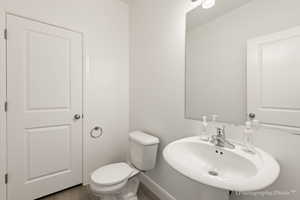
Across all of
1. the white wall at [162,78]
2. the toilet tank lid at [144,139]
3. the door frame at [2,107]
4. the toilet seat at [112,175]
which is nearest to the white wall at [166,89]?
the white wall at [162,78]

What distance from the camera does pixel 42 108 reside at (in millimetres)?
1619

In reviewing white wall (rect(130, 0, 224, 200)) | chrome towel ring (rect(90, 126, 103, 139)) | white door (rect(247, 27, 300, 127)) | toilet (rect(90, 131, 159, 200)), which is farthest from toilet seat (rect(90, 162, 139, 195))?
white door (rect(247, 27, 300, 127))

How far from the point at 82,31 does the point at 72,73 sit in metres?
0.54

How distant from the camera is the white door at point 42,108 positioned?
1472 mm

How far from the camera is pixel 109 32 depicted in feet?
6.73

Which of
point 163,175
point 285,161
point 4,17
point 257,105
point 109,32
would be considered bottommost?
point 163,175

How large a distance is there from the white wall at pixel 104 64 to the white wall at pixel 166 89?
186 millimetres

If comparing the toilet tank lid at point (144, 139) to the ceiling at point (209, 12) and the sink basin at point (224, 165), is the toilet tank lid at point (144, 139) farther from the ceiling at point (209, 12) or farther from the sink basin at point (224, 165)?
the ceiling at point (209, 12)

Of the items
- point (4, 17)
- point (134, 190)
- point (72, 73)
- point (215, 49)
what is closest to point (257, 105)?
point (215, 49)

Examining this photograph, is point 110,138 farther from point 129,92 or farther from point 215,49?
point 215,49

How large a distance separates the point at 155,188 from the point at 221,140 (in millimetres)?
1111

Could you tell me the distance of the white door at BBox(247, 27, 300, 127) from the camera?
0.79 m

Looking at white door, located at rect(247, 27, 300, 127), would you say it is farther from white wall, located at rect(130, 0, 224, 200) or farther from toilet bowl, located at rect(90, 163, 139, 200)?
toilet bowl, located at rect(90, 163, 139, 200)

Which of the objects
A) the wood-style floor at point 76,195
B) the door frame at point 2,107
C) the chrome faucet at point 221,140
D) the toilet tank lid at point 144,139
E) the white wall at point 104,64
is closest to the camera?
the chrome faucet at point 221,140
